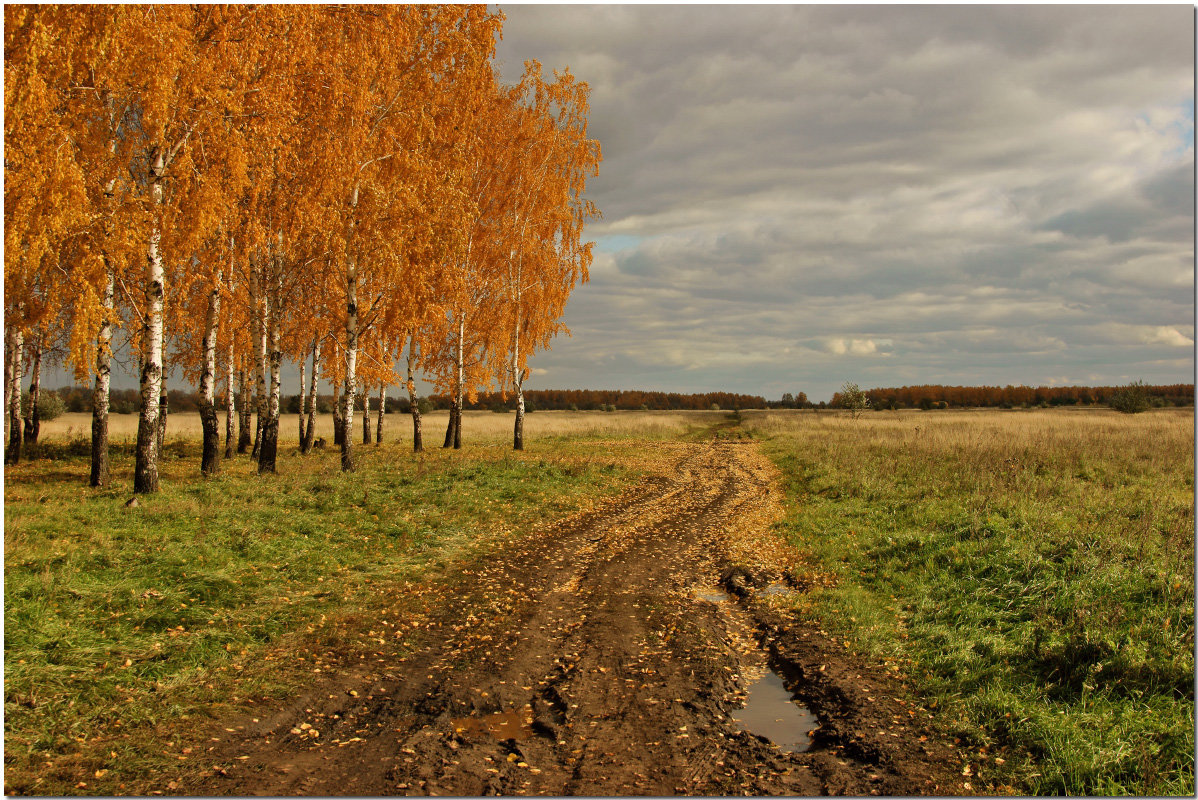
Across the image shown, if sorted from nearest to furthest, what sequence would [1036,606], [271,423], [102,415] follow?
[1036,606]
[102,415]
[271,423]

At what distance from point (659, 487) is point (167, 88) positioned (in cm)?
1715

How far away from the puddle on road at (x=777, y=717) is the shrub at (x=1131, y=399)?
76.4 metres

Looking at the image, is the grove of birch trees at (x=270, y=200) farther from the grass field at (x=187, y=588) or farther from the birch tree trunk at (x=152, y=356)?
the grass field at (x=187, y=588)

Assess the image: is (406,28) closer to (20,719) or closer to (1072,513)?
(20,719)

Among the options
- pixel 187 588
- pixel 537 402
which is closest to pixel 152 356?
pixel 187 588

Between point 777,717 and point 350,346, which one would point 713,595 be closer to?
point 777,717

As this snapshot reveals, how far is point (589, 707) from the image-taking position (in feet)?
20.1

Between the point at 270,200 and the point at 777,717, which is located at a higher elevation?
the point at 270,200

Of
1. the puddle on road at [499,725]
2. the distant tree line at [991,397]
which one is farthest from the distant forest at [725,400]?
the puddle on road at [499,725]

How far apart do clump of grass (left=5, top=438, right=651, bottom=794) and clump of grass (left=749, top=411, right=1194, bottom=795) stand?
693 cm

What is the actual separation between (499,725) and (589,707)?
0.91 meters

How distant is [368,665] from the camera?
708 cm

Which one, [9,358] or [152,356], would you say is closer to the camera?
[152,356]

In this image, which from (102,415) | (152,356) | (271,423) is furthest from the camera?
(271,423)
